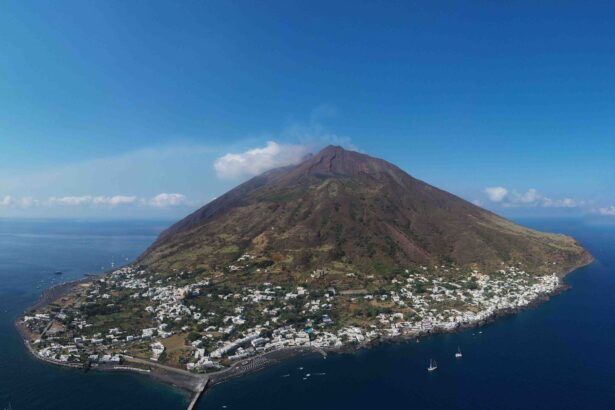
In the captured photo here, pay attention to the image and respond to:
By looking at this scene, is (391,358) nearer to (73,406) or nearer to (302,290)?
(302,290)

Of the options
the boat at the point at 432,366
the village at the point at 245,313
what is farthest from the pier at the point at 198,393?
the boat at the point at 432,366

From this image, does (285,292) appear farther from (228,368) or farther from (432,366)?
(432,366)

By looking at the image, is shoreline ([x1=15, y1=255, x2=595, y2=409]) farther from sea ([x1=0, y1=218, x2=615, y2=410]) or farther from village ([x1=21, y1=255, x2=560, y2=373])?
sea ([x1=0, y1=218, x2=615, y2=410])

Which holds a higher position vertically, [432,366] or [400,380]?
[432,366]

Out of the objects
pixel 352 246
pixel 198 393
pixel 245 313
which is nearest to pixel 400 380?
pixel 198 393

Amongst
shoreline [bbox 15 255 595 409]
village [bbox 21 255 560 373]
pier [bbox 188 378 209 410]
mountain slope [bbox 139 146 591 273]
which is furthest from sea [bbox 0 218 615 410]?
mountain slope [bbox 139 146 591 273]

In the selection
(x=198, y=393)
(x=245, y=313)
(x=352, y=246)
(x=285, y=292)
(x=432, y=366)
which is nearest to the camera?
(x=198, y=393)
